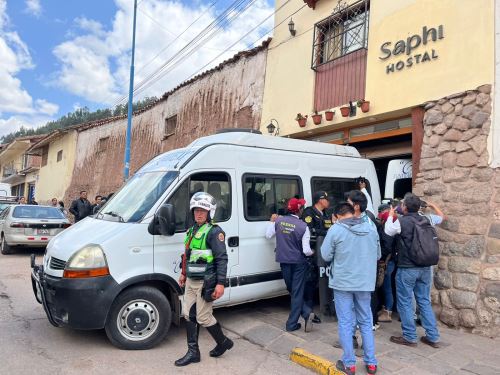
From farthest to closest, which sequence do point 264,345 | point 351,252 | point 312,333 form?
point 312,333, point 264,345, point 351,252

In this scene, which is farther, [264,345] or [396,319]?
[396,319]

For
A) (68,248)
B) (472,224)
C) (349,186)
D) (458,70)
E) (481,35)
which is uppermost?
(481,35)

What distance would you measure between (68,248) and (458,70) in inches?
234

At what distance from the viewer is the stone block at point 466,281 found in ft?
17.8

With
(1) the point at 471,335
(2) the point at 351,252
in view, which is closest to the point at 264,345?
(2) the point at 351,252

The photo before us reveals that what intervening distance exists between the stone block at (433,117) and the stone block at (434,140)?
22 centimetres

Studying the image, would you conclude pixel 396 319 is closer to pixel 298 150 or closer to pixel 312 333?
pixel 312 333

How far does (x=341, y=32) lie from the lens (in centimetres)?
871

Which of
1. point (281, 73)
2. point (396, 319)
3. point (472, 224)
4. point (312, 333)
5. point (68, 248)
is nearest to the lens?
point (68, 248)

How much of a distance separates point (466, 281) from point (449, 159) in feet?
5.89

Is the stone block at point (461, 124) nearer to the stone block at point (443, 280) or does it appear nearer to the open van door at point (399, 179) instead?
the open van door at point (399, 179)

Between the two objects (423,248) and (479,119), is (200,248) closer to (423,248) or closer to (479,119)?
(423,248)

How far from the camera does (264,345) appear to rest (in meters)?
4.87

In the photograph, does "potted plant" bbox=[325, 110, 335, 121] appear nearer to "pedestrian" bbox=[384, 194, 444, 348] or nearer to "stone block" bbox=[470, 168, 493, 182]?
"stone block" bbox=[470, 168, 493, 182]
